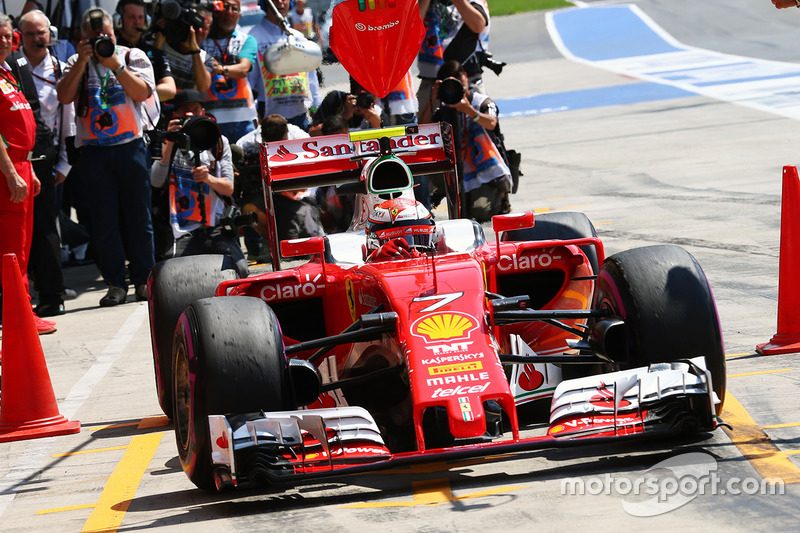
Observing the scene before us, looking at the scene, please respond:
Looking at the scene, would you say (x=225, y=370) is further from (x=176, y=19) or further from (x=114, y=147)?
(x=176, y=19)

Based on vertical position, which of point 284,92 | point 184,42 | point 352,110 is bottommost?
point 352,110

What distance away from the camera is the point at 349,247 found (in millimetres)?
7289

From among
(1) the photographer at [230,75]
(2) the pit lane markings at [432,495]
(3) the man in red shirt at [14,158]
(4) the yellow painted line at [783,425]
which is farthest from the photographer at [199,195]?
(4) the yellow painted line at [783,425]

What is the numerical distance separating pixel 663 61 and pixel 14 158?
21.5 metres

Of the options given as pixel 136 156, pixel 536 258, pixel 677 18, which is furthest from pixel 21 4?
pixel 677 18

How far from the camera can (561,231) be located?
7809mm

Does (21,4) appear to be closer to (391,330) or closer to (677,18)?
(391,330)

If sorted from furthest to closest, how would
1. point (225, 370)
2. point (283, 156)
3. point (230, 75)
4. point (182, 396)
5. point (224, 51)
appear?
point (224, 51)
point (230, 75)
point (283, 156)
point (182, 396)
point (225, 370)

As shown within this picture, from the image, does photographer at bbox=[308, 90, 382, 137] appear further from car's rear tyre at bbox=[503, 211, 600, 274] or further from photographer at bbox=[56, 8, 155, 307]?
car's rear tyre at bbox=[503, 211, 600, 274]

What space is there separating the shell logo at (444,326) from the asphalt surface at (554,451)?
Result: 63 cm

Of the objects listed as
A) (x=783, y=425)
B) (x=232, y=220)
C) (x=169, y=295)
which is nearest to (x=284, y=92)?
(x=232, y=220)

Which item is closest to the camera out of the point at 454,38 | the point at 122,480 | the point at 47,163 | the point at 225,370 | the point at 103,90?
the point at 225,370

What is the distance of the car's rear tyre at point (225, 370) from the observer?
5.45 m

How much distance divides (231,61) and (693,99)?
11.7 meters
